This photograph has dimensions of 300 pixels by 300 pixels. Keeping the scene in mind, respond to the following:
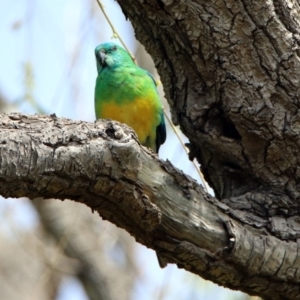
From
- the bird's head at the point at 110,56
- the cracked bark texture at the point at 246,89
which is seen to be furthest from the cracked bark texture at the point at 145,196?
the bird's head at the point at 110,56

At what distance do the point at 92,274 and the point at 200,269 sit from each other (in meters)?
3.58

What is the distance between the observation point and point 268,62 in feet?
10.1

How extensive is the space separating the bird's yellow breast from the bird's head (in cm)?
47

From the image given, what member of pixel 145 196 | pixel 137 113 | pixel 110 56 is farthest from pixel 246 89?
pixel 110 56

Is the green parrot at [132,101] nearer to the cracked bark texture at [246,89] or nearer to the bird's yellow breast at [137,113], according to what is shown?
the bird's yellow breast at [137,113]

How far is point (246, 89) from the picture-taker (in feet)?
10.2

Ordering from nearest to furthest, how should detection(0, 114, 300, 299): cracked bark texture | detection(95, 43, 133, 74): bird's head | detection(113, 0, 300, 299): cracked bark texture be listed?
detection(0, 114, 300, 299): cracked bark texture < detection(113, 0, 300, 299): cracked bark texture < detection(95, 43, 133, 74): bird's head

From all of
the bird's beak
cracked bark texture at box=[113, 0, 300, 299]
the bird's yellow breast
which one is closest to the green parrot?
the bird's yellow breast

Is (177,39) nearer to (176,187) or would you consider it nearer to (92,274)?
(176,187)

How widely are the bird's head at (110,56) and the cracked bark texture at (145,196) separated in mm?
2042

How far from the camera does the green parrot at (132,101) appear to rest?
4.34m

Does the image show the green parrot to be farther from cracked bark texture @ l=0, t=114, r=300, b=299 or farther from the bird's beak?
cracked bark texture @ l=0, t=114, r=300, b=299

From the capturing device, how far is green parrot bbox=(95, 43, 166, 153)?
4344 mm

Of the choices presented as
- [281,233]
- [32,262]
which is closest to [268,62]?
[281,233]
